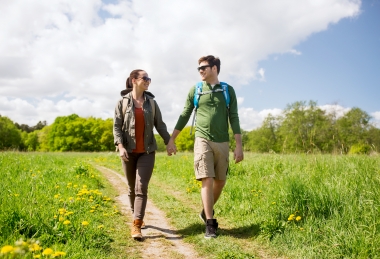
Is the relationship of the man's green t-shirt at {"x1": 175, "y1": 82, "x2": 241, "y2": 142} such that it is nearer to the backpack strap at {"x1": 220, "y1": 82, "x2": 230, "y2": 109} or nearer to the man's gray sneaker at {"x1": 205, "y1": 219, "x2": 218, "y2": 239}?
the backpack strap at {"x1": 220, "y1": 82, "x2": 230, "y2": 109}

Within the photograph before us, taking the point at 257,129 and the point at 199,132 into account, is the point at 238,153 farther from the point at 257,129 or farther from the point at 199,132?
the point at 257,129

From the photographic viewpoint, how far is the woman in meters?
4.67

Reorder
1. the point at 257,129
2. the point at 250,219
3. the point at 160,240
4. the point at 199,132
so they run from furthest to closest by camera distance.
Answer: the point at 257,129 < the point at 250,219 < the point at 199,132 < the point at 160,240

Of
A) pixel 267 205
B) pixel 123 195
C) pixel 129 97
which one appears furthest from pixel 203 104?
pixel 123 195

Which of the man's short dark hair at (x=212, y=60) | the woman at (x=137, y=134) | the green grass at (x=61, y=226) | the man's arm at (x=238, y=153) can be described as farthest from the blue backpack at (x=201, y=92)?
the green grass at (x=61, y=226)

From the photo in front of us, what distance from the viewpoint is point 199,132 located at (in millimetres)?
4750

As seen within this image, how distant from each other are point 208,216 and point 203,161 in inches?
33.5

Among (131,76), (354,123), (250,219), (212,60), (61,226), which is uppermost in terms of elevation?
(354,123)

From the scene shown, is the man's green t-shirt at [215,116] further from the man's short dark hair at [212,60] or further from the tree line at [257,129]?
the tree line at [257,129]

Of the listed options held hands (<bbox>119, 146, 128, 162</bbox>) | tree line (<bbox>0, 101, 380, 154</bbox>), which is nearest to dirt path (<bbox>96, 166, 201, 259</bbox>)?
held hands (<bbox>119, 146, 128, 162</bbox>)

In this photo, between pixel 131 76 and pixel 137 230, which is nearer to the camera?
pixel 137 230

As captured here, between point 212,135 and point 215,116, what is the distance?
30 cm

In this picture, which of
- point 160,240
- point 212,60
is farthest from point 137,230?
point 212,60

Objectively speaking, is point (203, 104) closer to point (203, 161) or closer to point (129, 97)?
point (203, 161)
